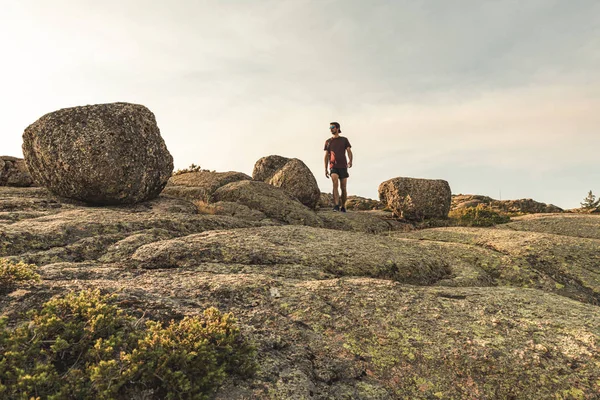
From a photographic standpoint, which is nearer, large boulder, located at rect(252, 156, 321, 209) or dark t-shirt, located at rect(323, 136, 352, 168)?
dark t-shirt, located at rect(323, 136, 352, 168)

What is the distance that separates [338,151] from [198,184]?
855 centimetres

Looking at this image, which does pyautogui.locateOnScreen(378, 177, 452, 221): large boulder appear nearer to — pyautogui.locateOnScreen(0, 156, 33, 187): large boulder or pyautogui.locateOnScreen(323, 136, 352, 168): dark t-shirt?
pyautogui.locateOnScreen(323, 136, 352, 168): dark t-shirt

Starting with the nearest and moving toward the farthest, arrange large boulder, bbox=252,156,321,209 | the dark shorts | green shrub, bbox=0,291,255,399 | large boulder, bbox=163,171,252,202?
1. green shrub, bbox=0,291,255,399
2. large boulder, bbox=163,171,252,202
3. the dark shorts
4. large boulder, bbox=252,156,321,209

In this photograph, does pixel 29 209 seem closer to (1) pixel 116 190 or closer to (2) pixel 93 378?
(1) pixel 116 190

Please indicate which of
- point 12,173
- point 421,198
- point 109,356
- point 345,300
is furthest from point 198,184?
point 109,356

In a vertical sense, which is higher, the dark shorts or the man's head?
the man's head

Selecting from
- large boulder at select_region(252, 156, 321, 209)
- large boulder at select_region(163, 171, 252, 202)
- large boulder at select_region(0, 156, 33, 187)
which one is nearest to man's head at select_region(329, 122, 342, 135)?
large boulder at select_region(252, 156, 321, 209)

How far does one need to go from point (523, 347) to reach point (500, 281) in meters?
4.90

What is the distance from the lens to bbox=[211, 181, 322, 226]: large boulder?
17828mm

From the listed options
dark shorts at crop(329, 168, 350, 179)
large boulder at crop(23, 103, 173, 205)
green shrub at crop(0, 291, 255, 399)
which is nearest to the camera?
green shrub at crop(0, 291, 255, 399)

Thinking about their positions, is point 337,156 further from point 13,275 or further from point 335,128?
point 13,275

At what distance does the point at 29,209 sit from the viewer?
11.2m

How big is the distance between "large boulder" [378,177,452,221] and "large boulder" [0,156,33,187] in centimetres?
2167

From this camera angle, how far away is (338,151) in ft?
70.8
